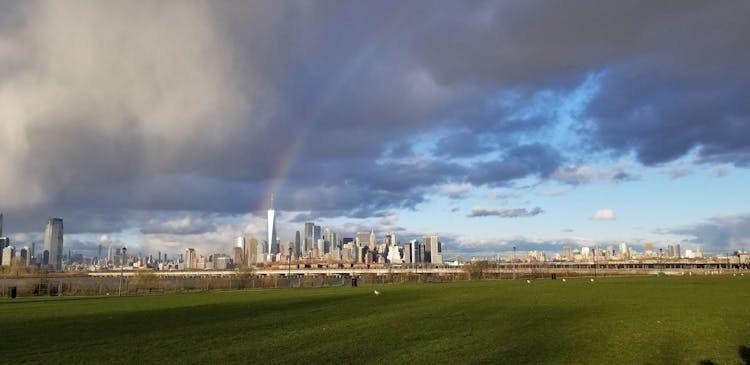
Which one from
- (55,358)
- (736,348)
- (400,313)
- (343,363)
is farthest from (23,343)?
(736,348)

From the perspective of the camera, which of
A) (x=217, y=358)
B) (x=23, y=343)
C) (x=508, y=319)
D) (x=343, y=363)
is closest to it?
(x=343, y=363)

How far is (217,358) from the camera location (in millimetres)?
14656

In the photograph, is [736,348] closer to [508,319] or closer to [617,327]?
[617,327]

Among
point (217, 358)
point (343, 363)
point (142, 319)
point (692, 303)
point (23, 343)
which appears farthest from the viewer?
point (692, 303)

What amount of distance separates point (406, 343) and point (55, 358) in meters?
10.1

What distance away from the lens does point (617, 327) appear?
66.7 ft

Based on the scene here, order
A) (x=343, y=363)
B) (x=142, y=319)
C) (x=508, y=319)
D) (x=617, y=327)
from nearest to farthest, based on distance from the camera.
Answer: (x=343, y=363), (x=617, y=327), (x=508, y=319), (x=142, y=319)

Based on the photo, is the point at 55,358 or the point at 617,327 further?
the point at 617,327

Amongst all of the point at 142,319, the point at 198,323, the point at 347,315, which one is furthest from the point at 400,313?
the point at 142,319

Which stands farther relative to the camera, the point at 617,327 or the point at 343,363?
the point at 617,327

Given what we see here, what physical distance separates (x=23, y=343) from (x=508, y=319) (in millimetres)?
18526

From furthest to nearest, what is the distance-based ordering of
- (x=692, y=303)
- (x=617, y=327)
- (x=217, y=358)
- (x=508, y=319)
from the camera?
1. (x=692, y=303)
2. (x=508, y=319)
3. (x=617, y=327)
4. (x=217, y=358)

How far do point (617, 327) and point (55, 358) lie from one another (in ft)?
61.5

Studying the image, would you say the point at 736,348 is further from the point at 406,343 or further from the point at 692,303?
the point at 692,303
